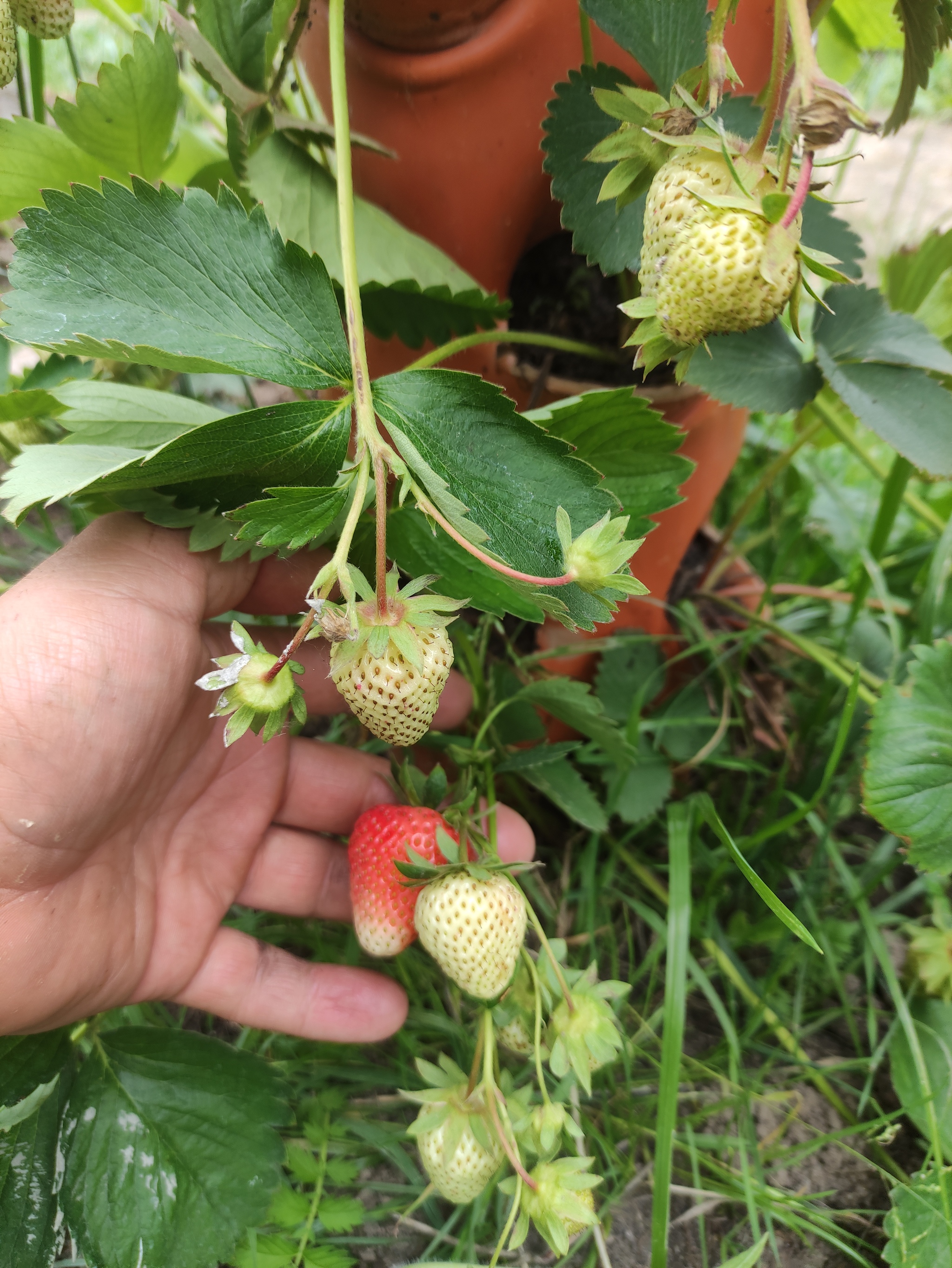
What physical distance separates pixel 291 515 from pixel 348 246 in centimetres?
18

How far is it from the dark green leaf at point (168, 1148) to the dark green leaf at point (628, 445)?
0.62 meters

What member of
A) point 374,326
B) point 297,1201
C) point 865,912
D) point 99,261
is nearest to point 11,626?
point 99,261

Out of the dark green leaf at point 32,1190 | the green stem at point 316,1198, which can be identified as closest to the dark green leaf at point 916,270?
the green stem at point 316,1198

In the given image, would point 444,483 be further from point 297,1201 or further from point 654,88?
point 297,1201

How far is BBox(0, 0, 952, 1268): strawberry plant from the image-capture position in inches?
18.4

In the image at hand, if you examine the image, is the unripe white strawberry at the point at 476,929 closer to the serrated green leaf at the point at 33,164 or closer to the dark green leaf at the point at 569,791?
the dark green leaf at the point at 569,791

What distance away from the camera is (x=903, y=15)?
521 mm

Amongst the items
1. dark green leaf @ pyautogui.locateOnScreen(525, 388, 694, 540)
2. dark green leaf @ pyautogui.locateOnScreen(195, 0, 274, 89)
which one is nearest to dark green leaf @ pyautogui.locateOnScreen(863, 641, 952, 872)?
dark green leaf @ pyautogui.locateOnScreen(525, 388, 694, 540)

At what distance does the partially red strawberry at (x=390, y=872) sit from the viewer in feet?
2.27

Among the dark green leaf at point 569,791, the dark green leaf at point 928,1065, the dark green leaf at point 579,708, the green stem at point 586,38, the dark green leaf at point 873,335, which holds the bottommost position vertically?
the dark green leaf at point 928,1065

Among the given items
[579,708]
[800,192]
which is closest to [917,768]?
[579,708]

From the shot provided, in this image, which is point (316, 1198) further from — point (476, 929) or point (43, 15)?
point (43, 15)

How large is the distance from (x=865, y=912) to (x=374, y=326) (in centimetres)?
74

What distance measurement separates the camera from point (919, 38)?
21.0 inches
